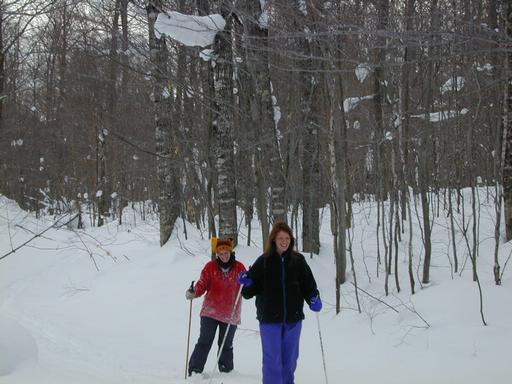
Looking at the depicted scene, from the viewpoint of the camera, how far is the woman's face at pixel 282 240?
4.59 m

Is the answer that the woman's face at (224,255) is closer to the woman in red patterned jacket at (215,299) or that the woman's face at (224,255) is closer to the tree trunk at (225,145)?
the woman in red patterned jacket at (215,299)

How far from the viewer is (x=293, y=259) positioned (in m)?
4.65

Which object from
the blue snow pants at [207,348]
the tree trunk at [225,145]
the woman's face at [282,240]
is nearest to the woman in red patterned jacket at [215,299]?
the blue snow pants at [207,348]

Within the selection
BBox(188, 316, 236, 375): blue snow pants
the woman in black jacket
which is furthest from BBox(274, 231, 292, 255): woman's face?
BBox(188, 316, 236, 375): blue snow pants

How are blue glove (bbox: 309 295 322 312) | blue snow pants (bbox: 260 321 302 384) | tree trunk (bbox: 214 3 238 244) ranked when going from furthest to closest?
tree trunk (bbox: 214 3 238 244), blue glove (bbox: 309 295 322 312), blue snow pants (bbox: 260 321 302 384)

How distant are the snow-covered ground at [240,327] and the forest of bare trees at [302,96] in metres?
0.52

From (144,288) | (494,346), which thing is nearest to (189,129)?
(144,288)

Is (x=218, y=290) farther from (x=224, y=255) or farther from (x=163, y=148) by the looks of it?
(x=163, y=148)

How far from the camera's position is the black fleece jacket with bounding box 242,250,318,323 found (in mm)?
4559

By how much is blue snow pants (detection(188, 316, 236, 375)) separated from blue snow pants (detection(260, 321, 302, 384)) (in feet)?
3.48

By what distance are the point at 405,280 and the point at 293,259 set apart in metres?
4.41

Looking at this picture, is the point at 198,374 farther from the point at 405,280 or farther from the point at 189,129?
the point at 189,129

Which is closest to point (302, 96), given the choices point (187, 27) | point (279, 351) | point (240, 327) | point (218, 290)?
point (187, 27)

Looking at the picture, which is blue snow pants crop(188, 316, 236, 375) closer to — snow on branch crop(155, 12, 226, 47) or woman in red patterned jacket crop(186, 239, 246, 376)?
woman in red patterned jacket crop(186, 239, 246, 376)
